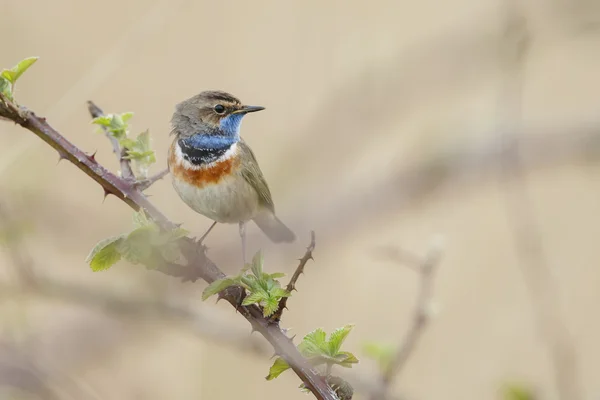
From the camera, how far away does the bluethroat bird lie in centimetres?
360

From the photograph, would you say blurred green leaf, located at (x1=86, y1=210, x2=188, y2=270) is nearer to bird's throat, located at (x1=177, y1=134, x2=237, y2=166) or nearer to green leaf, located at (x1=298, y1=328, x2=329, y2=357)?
green leaf, located at (x1=298, y1=328, x2=329, y2=357)

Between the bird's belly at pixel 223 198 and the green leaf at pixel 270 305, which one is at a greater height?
the bird's belly at pixel 223 198

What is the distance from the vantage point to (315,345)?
2.07m

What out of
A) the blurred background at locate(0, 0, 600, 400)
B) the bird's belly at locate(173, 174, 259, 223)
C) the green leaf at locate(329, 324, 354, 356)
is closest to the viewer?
the green leaf at locate(329, 324, 354, 356)

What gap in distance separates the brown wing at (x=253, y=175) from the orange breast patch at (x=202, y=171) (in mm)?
58

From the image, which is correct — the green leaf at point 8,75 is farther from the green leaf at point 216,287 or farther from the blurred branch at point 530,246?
the blurred branch at point 530,246

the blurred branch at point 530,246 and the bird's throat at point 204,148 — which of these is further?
the bird's throat at point 204,148

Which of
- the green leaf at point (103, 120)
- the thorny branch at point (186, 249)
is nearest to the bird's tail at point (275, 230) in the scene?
the green leaf at point (103, 120)

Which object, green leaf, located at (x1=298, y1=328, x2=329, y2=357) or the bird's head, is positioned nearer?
green leaf, located at (x1=298, y1=328, x2=329, y2=357)

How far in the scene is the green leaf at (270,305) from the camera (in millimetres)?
1992

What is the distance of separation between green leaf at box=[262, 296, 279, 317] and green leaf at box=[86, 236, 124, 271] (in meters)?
0.40

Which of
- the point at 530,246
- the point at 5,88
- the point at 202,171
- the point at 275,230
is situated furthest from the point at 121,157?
the point at 530,246

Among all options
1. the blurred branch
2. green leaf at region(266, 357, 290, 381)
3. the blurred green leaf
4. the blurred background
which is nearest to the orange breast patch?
the blurred background

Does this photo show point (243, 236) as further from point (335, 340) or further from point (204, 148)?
point (335, 340)
